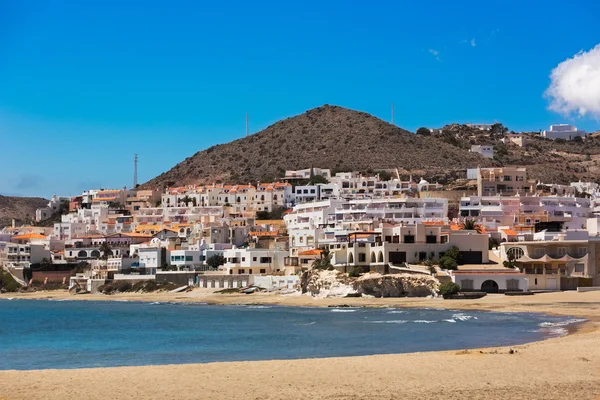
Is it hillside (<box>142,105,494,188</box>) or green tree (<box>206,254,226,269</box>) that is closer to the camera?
green tree (<box>206,254,226,269</box>)

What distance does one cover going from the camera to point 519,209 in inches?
3863

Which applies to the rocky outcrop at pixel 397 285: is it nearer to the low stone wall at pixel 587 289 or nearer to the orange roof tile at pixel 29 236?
the low stone wall at pixel 587 289

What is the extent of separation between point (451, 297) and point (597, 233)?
1886 centimetres

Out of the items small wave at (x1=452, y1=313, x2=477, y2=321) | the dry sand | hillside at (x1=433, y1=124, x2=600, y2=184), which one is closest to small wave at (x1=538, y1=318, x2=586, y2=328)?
small wave at (x1=452, y1=313, x2=477, y2=321)

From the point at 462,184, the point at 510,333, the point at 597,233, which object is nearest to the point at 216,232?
the point at 462,184

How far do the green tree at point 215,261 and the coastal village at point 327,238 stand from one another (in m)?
0.24

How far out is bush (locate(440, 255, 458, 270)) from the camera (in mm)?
69812

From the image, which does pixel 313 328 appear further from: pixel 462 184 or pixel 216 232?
pixel 462 184

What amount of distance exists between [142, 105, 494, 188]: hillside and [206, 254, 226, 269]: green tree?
172ft

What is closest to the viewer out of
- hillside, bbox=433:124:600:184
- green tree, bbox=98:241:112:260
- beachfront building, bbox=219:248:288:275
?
beachfront building, bbox=219:248:288:275

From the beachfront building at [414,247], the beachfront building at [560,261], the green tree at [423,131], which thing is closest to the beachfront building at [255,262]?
the beachfront building at [414,247]

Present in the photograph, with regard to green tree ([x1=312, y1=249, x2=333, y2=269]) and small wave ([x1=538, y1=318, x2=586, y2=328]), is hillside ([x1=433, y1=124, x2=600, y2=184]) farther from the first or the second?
small wave ([x1=538, y1=318, x2=586, y2=328])

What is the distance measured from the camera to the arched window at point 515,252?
71375 mm

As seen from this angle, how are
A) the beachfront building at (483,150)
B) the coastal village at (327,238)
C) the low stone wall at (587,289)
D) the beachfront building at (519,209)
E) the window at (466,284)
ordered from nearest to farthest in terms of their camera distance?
1. the low stone wall at (587,289)
2. the window at (466,284)
3. the coastal village at (327,238)
4. the beachfront building at (519,209)
5. the beachfront building at (483,150)
